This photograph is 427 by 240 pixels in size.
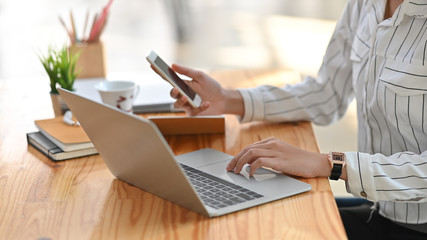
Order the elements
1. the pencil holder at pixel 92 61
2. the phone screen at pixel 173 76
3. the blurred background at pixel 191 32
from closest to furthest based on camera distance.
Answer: the phone screen at pixel 173 76 < the pencil holder at pixel 92 61 < the blurred background at pixel 191 32

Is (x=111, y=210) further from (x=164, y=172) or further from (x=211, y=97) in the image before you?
(x=211, y=97)

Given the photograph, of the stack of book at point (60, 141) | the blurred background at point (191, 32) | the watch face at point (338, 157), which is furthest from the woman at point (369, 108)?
the blurred background at point (191, 32)

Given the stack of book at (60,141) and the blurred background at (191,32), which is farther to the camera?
the blurred background at (191,32)

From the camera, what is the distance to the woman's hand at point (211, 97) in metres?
1.39

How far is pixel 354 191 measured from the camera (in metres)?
1.11

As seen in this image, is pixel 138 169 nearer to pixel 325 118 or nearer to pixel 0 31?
pixel 325 118

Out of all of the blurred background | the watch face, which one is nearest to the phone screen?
the watch face

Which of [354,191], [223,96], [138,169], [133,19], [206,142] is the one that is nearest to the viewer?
[138,169]

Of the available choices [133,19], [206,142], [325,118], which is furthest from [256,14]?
[206,142]

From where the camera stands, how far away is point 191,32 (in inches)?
151

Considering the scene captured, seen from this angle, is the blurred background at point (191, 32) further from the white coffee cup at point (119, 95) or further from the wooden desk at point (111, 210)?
the wooden desk at point (111, 210)

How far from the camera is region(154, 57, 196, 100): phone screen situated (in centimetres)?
119

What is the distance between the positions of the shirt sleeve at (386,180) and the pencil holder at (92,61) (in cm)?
90

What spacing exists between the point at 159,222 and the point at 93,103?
0.22 m
